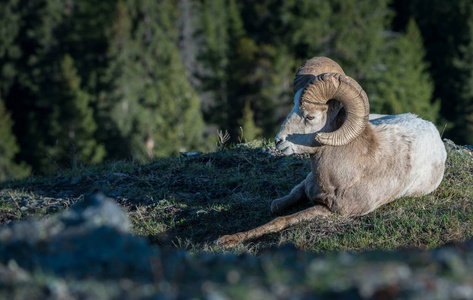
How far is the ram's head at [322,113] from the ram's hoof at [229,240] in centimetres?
106

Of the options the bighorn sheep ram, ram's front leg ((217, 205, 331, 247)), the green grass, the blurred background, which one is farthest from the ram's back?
the blurred background

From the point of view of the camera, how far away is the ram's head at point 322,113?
18.2 feet

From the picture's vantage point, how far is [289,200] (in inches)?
253

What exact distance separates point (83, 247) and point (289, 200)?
4031 millimetres

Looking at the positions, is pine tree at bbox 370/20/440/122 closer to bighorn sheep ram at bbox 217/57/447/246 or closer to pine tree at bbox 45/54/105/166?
pine tree at bbox 45/54/105/166

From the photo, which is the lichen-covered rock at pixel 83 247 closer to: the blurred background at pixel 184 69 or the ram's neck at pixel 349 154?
the ram's neck at pixel 349 154

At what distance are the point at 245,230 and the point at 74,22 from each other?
1743 inches

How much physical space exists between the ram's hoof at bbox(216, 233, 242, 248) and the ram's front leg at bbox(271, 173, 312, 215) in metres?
0.89

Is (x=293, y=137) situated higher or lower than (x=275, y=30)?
higher

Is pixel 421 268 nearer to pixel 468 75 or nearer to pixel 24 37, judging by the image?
pixel 468 75

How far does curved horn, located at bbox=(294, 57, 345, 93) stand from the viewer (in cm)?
605

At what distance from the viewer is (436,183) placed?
6480 mm

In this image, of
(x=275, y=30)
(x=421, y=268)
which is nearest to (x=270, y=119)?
(x=275, y=30)

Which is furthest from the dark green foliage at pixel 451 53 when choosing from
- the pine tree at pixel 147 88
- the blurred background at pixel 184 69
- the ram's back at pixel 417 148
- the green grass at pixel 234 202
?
the ram's back at pixel 417 148
